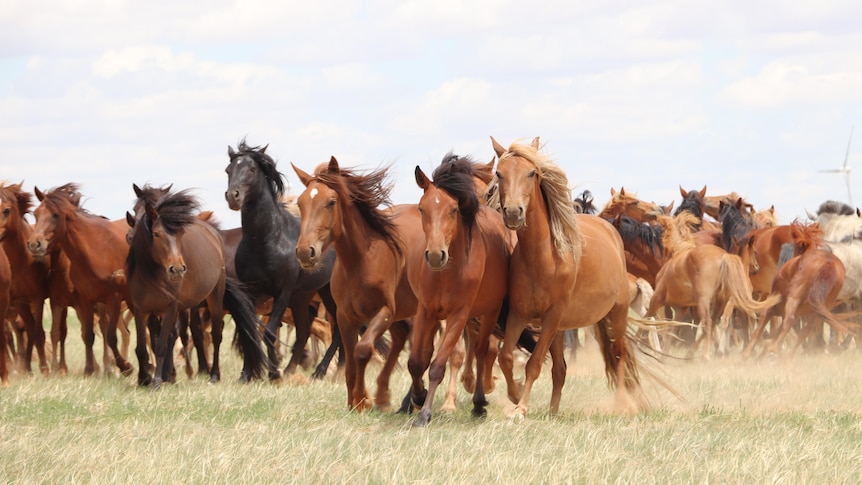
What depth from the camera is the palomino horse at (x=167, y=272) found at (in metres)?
11.9

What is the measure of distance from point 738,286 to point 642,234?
6.84 feet

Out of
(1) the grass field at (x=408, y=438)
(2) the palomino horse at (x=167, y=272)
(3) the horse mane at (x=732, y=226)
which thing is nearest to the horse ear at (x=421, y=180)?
(1) the grass field at (x=408, y=438)

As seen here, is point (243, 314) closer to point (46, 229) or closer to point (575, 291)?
point (46, 229)

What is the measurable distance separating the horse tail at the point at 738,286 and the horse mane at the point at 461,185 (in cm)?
Answer: 890

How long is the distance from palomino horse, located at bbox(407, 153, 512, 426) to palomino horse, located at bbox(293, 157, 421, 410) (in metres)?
0.48

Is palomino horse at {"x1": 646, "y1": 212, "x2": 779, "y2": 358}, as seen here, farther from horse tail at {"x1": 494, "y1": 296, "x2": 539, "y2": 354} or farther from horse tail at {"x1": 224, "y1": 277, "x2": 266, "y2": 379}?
horse tail at {"x1": 494, "y1": 296, "x2": 539, "y2": 354}

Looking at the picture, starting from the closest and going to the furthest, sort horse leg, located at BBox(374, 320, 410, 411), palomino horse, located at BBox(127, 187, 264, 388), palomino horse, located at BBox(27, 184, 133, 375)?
horse leg, located at BBox(374, 320, 410, 411) < palomino horse, located at BBox(127, 187, 264, 388) < palomino horse, located at BBox(27, 184, 133, 375)

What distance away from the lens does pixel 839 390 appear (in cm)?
1177

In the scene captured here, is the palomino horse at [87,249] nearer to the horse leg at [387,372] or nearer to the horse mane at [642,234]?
the horse leg at [387,372]

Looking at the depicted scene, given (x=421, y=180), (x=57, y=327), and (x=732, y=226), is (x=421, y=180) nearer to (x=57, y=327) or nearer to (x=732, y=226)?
(x=57, y=327)

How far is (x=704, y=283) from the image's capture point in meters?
17.8

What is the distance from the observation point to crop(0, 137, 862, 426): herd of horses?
8.76 m

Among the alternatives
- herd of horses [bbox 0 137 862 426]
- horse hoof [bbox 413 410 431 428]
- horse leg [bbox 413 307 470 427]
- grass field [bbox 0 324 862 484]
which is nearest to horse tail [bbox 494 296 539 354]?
herd of horses [bbox 0 137 862 426]

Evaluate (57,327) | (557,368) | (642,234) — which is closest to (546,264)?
(557,368)
